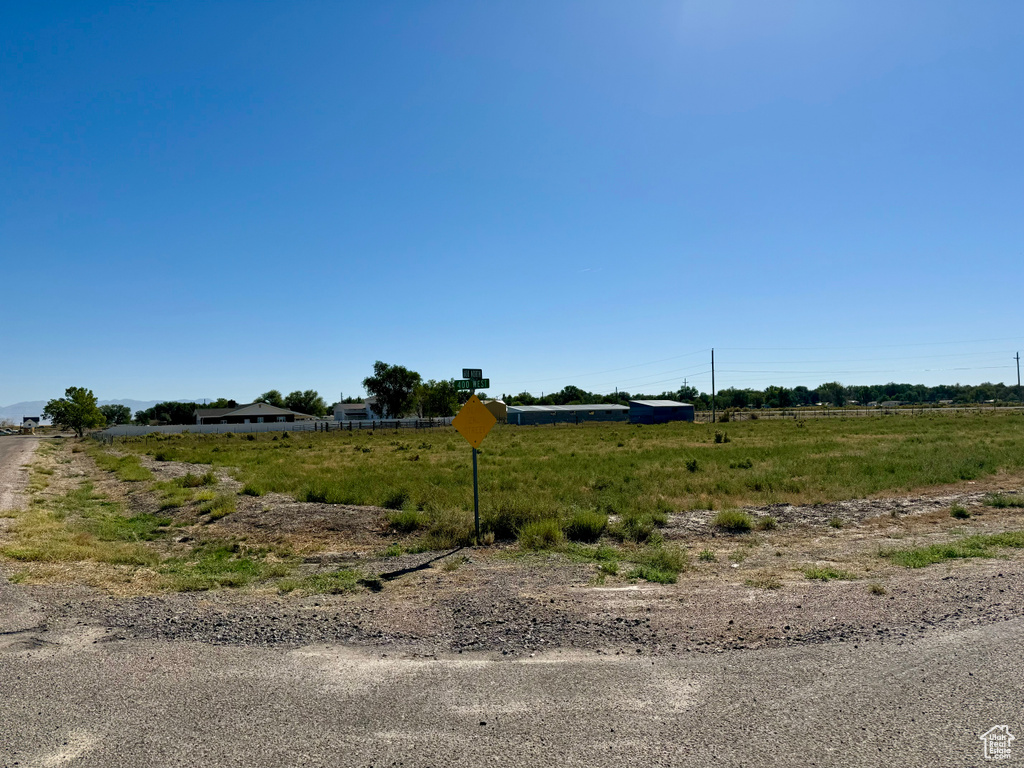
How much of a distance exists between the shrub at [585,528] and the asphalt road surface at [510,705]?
20.6ft

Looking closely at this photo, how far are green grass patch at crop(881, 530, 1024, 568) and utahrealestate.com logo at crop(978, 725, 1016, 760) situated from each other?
5795 mm

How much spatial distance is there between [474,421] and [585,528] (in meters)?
2.92

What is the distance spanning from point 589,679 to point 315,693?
83.2 inches

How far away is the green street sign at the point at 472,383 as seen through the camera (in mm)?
13173

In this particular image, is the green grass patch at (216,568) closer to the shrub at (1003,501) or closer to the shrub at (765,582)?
the shrub at (765,582)

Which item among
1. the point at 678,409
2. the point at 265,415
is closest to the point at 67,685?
the point at 678,409

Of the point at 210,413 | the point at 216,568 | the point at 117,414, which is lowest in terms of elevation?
the point at 216,568

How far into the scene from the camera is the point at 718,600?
24.4 ft

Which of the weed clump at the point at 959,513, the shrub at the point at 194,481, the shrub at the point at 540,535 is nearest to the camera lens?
the shrub at the point at 540,535

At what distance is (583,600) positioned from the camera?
7.50m

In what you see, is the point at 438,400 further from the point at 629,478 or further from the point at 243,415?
the point at 629,478

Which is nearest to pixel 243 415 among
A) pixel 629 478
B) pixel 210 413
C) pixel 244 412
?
pixel 244 412

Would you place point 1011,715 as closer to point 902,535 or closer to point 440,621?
point 440,621

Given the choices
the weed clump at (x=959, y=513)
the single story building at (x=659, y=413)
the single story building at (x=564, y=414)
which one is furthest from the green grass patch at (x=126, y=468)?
the single story building at (x=659, y=413)
